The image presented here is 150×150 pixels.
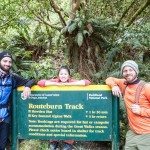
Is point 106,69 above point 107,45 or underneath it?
underneath

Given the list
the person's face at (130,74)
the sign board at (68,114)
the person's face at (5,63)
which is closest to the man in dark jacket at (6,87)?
the person's face at (5,63)

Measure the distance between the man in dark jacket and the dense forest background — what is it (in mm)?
2844

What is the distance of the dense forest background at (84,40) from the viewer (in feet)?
32.8

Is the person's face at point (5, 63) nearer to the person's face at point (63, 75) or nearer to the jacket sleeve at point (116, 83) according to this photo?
the person's face at point (63, 75)

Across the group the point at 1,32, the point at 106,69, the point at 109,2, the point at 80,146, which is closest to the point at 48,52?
the point at 1,32

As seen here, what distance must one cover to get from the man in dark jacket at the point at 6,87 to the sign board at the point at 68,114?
0.13 meters

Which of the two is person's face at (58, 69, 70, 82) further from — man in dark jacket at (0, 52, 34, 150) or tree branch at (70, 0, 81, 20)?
tree branch at (70, 0, 81, 20)

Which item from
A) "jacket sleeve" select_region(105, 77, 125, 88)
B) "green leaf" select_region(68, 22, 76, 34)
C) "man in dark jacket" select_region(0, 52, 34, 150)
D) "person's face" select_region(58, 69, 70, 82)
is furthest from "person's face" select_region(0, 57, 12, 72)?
"green leaf" select_region(68, 22, 76, 34)

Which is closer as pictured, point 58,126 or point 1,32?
point 58,126

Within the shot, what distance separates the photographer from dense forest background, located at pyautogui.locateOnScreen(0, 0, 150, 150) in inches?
394

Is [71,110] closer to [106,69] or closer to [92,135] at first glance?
[92,135]

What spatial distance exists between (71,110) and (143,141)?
134 centimetres

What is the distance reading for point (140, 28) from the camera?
9.85 meters

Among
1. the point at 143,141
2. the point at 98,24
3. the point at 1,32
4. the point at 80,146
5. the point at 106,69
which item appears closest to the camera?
the point at 143,141
